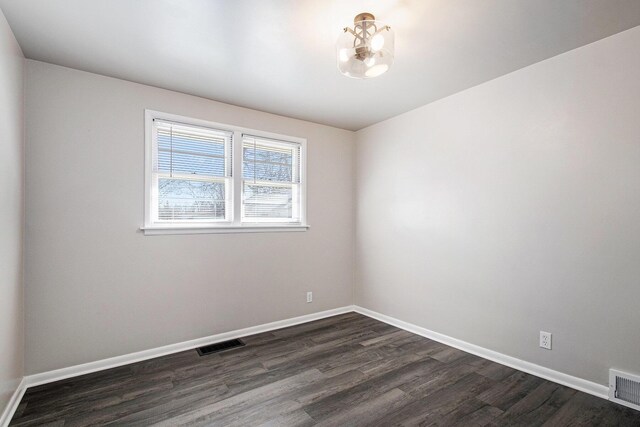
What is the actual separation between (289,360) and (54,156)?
2.63m

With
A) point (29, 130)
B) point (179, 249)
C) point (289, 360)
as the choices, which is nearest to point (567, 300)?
point (289, 360)

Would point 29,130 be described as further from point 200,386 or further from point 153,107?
point 200,386

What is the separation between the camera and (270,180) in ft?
12.1

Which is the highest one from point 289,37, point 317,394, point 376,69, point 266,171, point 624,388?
point 289,37

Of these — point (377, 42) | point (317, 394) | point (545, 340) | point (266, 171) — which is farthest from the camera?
point (266, 171)

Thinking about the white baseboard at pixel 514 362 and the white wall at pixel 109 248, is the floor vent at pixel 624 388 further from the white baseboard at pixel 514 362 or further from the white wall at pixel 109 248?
the white wall at pixel 109 248

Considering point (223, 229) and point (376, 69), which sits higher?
point (376, 69)

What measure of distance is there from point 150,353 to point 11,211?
160 centimetres

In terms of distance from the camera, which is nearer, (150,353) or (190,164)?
(150,353)

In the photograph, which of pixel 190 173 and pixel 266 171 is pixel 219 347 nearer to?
pixel 190 173

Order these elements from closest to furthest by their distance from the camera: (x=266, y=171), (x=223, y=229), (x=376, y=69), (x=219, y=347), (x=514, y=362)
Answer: (x=376, y=69) < (x=514, y=362) < (x=219, y=347) < (x=223, y=229) < (x=266, y=171)

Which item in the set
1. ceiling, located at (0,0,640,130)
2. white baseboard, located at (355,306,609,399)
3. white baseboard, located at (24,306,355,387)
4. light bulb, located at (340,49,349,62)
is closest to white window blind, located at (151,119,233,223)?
ceiling, located at (0,0,640,130)

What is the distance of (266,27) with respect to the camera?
80.4 inches

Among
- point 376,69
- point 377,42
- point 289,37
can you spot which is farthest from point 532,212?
point 289,37
